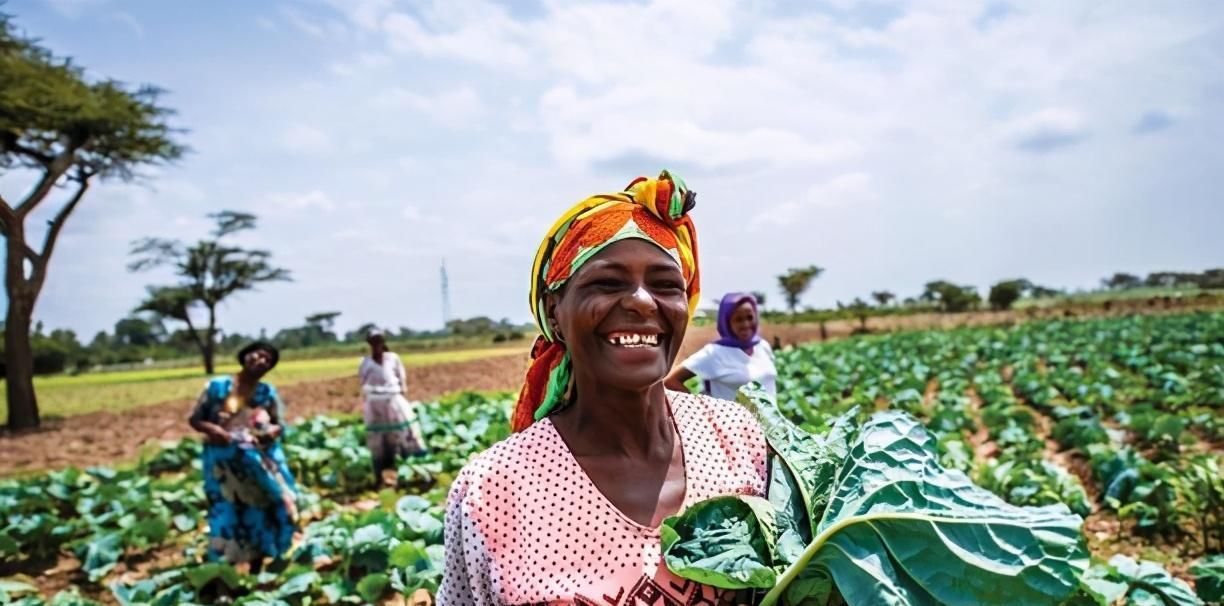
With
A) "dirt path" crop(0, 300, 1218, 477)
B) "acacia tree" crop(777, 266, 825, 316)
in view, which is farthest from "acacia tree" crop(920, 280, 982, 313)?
"dirt path" crop(0, 300, 1218, 477)

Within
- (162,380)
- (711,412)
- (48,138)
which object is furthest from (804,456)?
(162,380)

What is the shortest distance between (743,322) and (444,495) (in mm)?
3328

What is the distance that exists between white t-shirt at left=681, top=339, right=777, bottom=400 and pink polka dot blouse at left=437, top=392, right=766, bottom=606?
3.01 metres

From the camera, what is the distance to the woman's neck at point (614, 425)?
1502 millimetres

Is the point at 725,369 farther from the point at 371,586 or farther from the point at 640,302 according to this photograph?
the point at 640,302

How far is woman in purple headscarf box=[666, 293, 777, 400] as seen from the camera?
455cm

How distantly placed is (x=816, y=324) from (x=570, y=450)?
44.0 metres

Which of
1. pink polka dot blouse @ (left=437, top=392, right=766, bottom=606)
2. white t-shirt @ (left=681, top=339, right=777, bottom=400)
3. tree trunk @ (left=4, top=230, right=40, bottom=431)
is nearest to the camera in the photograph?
pink polka dot blouse @ (left=437, top=392, right=766, bottom=606)

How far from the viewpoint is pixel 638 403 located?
59.3 inches

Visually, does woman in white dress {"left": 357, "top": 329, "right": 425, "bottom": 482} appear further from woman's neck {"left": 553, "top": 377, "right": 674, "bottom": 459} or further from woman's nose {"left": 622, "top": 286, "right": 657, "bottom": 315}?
woman's nose {"left": 622, "top": 286, "right": 657, "bottom": 315}

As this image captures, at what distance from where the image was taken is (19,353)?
16859 mm

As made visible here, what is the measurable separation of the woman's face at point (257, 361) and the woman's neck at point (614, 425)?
4.54m

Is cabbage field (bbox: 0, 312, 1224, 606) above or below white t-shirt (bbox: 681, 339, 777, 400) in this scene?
below

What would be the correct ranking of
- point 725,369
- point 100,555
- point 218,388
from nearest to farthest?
point 725,369, point 218,388, point 100,555
